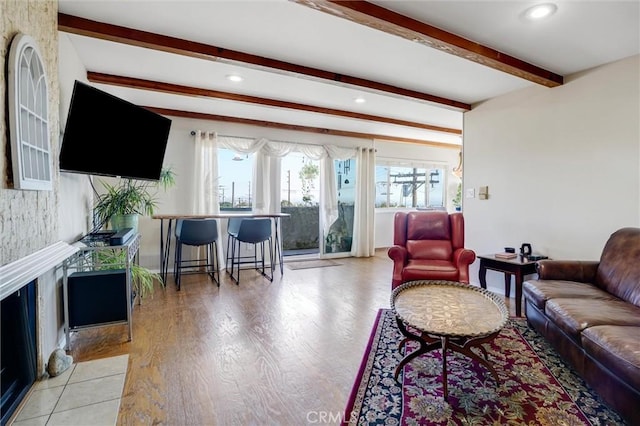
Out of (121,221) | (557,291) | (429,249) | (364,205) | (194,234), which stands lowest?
(557,291)

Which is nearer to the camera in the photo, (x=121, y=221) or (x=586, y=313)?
(x=586, y=313)

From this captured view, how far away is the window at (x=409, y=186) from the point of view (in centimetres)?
678

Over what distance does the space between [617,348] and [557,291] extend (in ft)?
2.77

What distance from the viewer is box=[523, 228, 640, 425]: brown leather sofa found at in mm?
1527

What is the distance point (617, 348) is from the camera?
61.4 inches

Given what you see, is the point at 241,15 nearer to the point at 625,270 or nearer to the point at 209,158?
the point at 209,158

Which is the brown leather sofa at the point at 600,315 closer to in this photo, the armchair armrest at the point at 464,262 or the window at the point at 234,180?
the armchair armrest at the point at 464,262

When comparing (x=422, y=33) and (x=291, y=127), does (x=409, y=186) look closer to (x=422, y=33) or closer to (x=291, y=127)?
(x=291, y=127)

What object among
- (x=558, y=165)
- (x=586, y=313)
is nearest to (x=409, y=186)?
(x=558, y=165)

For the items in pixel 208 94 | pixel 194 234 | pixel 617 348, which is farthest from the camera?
pixel 194 234

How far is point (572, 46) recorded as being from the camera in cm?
260

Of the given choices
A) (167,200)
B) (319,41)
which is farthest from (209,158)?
(319,41)

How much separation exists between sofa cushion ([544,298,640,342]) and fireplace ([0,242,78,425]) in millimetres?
2863

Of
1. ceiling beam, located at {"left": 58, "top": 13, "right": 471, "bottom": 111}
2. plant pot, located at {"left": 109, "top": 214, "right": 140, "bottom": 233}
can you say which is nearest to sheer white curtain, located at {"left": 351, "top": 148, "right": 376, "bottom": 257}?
ceiling beam, located at {"left": 58, "top": 13, "right": 471, "bottom": 111}
